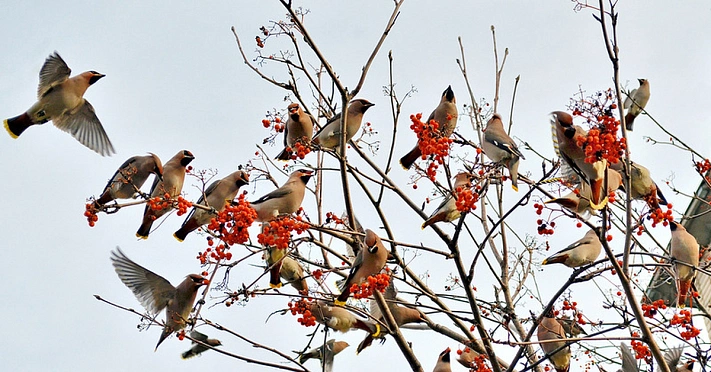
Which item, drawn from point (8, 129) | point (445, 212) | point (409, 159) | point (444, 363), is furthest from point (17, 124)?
point (444, 363)

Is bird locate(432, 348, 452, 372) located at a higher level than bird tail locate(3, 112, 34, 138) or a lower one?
lower

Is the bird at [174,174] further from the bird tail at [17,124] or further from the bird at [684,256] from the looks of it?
the bird at [684,256]

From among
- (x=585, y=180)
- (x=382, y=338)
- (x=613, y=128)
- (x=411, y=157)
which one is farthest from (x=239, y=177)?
(x=613, y=128)

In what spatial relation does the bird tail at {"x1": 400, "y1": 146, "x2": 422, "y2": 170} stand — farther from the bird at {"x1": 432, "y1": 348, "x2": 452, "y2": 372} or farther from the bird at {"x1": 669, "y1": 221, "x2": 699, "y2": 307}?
the bird at {"x1": 432, "y1": 348, "x2": 452, "y2": 372}

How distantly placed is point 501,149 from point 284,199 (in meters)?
1.13

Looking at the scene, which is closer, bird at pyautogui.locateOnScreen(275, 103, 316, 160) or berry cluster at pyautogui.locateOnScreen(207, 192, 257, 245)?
berry cluster at pyautogui.locateOnScreen(207, 192, 257, 245)

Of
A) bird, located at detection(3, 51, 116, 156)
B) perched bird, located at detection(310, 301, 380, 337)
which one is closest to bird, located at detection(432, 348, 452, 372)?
perched bird, located at detection(310, 301, 380, 337)

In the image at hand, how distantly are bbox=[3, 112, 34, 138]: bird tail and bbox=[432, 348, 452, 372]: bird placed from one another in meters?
3.40

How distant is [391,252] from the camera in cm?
391

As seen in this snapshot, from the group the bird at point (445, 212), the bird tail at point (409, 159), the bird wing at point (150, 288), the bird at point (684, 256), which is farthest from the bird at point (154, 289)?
the bird at point (684, 256)

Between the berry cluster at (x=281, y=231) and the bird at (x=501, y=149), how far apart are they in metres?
1.14

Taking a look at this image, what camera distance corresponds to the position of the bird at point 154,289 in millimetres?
5320

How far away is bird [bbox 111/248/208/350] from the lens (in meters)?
5.32

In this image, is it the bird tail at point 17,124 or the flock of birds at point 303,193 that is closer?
the flock of birds at point 303,193
